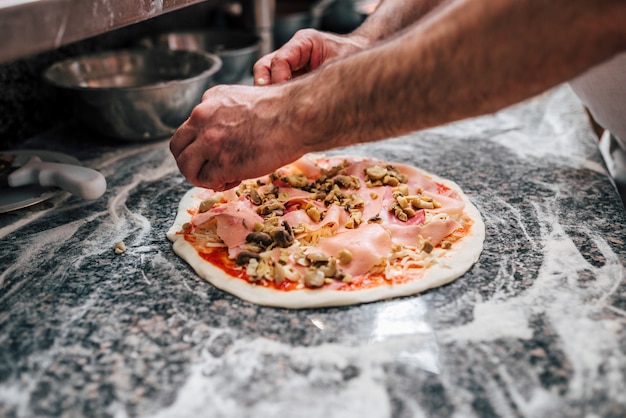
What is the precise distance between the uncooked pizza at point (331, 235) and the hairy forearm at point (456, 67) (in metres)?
0.26

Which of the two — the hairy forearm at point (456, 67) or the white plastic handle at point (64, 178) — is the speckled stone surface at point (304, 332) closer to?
the white plastic handle at point (64, 178)

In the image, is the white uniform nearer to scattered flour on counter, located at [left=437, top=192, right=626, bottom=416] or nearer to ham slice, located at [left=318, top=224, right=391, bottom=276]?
A: scattered flour on counter, located at [left=437, top=192, right=626, bottom=416]

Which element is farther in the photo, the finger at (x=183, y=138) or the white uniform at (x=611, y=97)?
the white uniform at (x=611, y=97)

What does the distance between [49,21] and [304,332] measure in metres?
0.75

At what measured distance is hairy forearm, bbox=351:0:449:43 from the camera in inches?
67.4

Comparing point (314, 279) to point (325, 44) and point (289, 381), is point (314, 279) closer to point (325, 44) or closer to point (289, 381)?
point (289, 381)

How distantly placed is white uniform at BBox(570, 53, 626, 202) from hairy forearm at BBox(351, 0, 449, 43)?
54cm

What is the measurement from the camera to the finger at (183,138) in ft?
4.02

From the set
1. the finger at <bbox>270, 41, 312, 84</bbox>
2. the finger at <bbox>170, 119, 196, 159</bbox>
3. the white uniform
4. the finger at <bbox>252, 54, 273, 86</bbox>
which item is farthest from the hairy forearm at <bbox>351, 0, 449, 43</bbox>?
the finger at <bbox>170, 119, 196, 159</bbox>

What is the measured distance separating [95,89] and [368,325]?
115cm

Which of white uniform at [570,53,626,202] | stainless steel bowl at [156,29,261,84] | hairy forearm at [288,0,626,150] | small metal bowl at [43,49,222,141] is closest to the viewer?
hairy forearm at [288,0,626,150]

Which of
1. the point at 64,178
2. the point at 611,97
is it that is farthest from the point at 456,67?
the point at 64,178

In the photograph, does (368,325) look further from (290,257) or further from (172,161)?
(172,161)

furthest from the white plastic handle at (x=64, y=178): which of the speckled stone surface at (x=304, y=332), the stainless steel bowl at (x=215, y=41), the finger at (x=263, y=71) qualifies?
the stainless steel bowl at (x=215, y=41)
